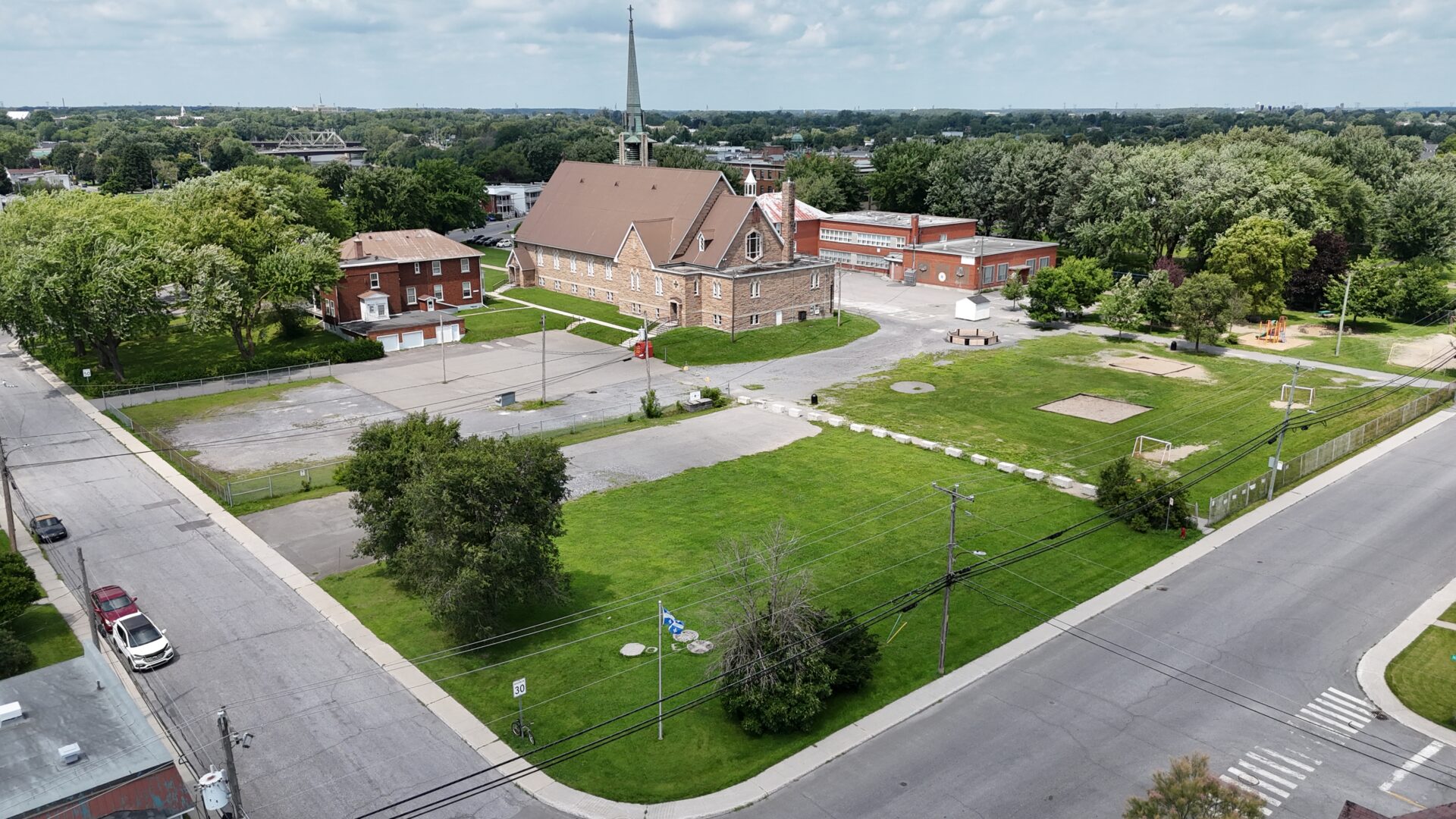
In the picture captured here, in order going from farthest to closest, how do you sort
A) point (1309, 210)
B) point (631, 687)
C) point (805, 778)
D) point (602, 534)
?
1. point (1309, 210)
2. point (602, 534)
3. point (631, 687)
4. point (805, 778)

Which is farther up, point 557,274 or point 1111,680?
point 557,274

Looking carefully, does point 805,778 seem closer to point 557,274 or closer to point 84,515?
point 84,515

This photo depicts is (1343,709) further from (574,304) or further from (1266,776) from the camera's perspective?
(574,304)

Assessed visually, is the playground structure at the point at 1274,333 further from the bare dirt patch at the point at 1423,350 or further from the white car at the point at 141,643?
the white car at the point at 141,643

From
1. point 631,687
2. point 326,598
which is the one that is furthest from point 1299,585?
point 326,598

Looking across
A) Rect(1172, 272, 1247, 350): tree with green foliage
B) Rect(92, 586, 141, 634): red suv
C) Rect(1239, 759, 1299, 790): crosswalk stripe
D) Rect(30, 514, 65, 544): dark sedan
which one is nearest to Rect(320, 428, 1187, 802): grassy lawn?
Rect(92, 586, 141, 634): red suv
